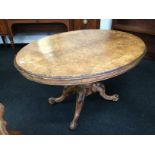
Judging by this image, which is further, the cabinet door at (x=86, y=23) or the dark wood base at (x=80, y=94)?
the cabinet door at (x=86, y=23)

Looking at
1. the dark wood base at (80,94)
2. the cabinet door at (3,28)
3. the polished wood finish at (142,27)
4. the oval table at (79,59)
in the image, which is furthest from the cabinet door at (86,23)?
the dark wood base at (80,94)

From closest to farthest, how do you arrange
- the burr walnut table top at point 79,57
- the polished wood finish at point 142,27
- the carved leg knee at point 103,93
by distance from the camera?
1. the burr walnut table top at point 79,57
2. the carved leg knee at point 103,93
3. the polished wood finish at point 142,27

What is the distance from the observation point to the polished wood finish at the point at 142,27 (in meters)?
2.26

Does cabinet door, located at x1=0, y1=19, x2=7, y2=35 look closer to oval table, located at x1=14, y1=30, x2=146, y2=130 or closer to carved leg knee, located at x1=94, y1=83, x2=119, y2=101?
oval table, located at x1=14, y1=30, x2=146, y2=130

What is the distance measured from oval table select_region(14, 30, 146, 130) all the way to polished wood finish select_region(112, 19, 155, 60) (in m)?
0.92

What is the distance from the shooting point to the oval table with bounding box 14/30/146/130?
100cm

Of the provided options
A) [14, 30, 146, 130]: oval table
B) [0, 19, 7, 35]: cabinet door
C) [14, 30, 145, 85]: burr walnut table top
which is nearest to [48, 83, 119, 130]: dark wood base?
[14, 30, 146, 130]: oval table

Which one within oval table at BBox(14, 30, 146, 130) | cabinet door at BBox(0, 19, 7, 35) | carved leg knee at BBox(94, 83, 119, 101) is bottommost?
carved leg knee at BBox(94, 83, 119, 101)

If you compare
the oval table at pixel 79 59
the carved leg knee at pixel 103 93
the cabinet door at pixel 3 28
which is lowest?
the carved leg knee at pixel 103 93

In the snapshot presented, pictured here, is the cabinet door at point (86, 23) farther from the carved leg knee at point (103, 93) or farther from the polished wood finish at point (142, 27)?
the carved leg knee at point (103, 93)

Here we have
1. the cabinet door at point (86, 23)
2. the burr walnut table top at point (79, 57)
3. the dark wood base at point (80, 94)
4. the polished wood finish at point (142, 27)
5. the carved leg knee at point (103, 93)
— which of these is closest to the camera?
the burr walnut table top at point (79, 57)

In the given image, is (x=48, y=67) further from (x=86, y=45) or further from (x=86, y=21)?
(x=86, y=21)

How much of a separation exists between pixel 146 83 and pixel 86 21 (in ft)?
3.84
